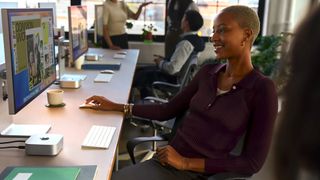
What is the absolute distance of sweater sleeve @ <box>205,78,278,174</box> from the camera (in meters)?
1.56

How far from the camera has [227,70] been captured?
71.3 inches

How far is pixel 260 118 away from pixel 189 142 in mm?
347

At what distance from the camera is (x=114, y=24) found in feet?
15.7

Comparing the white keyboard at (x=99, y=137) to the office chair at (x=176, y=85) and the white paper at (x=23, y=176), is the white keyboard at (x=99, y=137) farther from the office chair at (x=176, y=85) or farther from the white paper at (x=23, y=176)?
the office chair at (x=176, y=85)

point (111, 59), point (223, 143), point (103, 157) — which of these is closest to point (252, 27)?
point (223, 143)

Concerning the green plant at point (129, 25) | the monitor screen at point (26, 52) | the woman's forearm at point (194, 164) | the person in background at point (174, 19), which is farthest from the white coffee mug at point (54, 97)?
the green plant at point (129, 25)

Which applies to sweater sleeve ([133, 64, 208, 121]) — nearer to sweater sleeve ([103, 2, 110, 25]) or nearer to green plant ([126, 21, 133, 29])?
sweater sleeve ([103, 2, 110, 25])

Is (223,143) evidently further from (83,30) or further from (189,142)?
(83,30)

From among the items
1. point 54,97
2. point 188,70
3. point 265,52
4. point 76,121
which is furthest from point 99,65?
point 265,52

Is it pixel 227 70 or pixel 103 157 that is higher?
pixel 227 70

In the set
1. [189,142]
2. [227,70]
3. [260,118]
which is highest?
[227,70]

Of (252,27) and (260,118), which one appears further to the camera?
(252,27)

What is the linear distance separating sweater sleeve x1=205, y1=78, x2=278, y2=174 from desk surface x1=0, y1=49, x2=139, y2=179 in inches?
17.3

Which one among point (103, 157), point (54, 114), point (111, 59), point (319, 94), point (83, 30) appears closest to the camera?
point (319, 94)
